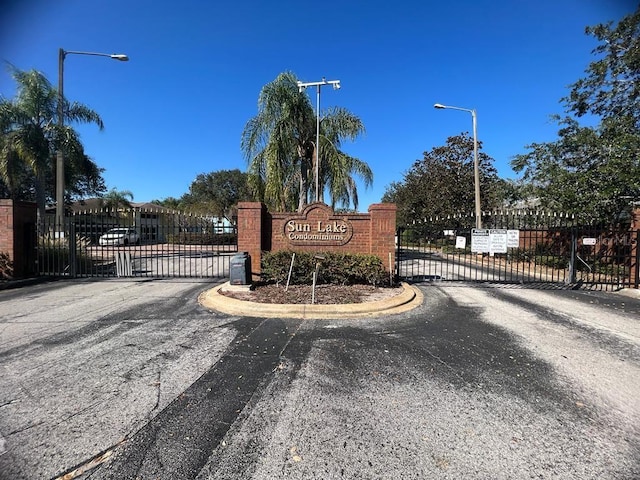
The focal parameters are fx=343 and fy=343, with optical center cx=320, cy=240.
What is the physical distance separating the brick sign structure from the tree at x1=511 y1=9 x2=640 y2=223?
8.36 m

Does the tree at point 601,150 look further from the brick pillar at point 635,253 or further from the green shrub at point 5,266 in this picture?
the green shrub at point 5,266

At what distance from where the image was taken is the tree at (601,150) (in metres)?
11.7

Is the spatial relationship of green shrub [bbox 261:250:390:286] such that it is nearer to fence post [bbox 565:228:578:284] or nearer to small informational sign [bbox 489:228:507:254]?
small informational sign [bbox 489:228:507:254]

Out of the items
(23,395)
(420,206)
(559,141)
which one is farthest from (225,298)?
(420,206)

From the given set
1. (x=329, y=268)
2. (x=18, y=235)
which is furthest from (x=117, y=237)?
(x=329, y=268)

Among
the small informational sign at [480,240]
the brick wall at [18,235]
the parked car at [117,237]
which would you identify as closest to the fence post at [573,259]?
the small informational sign at [480,240]

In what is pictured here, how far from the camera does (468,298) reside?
8578 millimetres

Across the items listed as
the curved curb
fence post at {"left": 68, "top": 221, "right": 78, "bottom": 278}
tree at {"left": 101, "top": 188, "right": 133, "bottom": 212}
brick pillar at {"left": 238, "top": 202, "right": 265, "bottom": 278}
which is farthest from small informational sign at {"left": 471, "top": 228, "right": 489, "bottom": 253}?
tree at {"left": 101, "top": 188, "right": 133, "bottom": 212}

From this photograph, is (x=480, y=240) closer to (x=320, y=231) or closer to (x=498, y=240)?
(x=498, y=240)

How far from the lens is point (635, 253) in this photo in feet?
33.1

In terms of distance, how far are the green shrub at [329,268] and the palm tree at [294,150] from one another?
5.55m

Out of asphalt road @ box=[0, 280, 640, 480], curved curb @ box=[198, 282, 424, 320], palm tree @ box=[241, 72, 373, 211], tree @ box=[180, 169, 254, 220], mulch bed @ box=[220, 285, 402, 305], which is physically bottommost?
asphalt road @ box=[0, 280, 640, 480]

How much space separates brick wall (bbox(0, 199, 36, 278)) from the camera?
10117 millimetres

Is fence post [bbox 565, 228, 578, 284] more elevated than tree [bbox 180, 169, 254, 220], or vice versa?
tree [bbox 180, 169, 254, 220]
